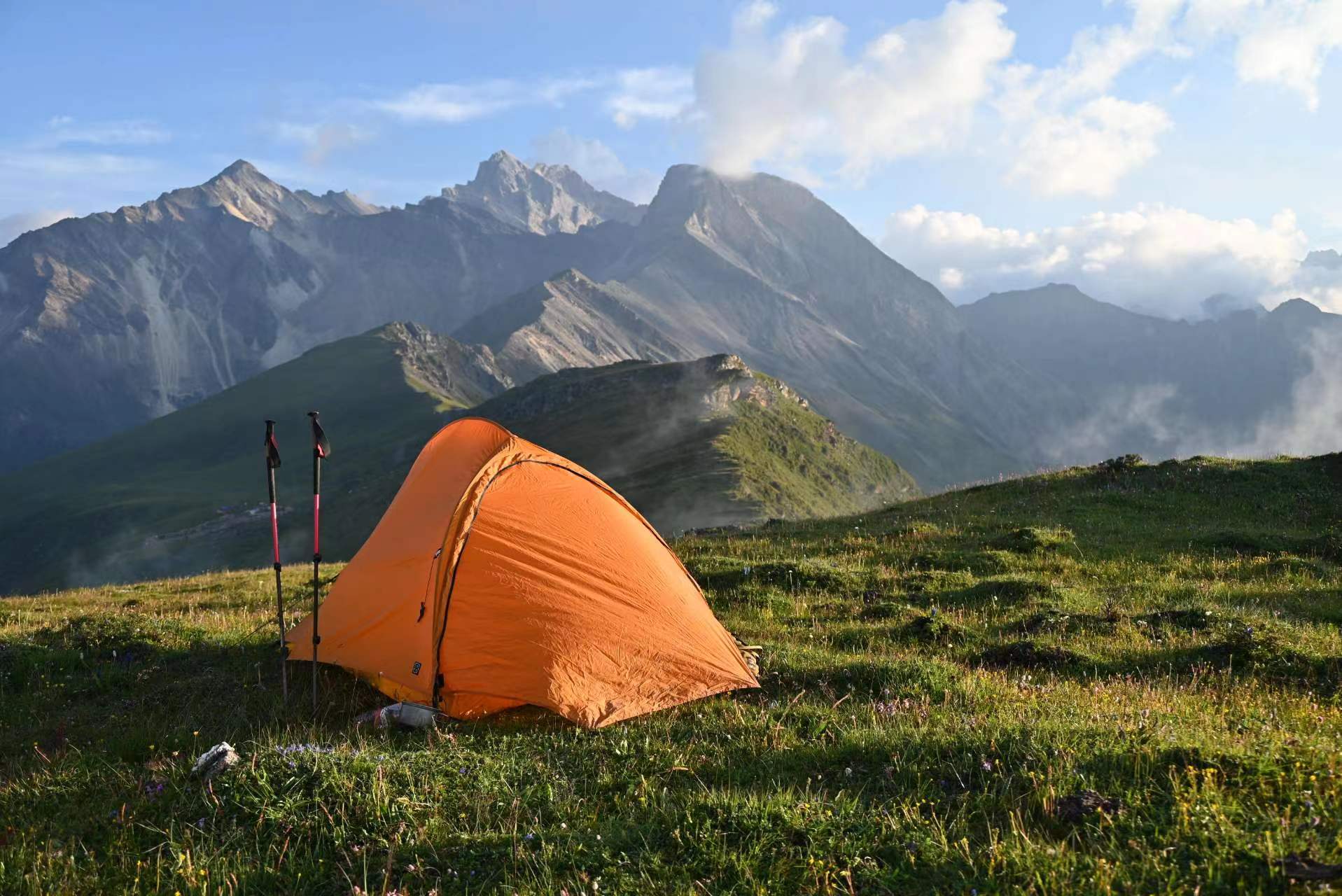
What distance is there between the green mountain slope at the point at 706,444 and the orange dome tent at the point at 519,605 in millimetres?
51511

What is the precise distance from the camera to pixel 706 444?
84.3m

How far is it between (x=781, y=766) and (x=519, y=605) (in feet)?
13.0

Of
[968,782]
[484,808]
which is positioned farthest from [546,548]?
[968,782]

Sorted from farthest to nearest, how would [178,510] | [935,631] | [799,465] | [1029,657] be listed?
[178,510]
[799,465]
[935,631]
[1029,657]

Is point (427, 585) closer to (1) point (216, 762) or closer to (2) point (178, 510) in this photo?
(1) point (216, 762)

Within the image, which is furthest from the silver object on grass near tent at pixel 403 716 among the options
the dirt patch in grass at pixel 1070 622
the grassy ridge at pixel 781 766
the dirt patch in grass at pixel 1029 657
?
the dirt patch in grass at pixel 1070 622

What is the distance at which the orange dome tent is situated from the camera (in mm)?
9102

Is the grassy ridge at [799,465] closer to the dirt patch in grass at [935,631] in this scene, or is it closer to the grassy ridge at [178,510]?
the grassy ridge at [178,510]

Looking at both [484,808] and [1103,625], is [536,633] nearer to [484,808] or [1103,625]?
[484,808]

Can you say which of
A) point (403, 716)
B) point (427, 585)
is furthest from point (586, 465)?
point (403, 716)

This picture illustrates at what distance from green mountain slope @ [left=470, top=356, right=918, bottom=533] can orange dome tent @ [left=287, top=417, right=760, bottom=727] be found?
51.5 meters

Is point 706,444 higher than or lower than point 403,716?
higher

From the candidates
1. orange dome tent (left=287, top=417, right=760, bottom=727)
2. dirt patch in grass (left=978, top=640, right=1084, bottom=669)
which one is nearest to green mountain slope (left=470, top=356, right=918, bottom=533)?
orange dome tent (left=287, top=417, right=760, bottom=727)

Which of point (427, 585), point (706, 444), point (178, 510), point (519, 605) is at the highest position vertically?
point (706, 444)
